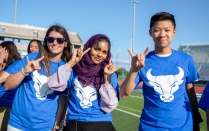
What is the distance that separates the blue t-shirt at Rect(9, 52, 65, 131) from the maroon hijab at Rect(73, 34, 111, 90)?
36 cm

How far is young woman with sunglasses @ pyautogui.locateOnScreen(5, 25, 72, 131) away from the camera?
8.66 ft

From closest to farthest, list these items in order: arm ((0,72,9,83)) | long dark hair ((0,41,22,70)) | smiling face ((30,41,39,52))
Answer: arm ((0,72,9,83))
long dark hair ((0,41,22,70))
smiling face ((30,41,39,52))

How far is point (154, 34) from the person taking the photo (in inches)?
104

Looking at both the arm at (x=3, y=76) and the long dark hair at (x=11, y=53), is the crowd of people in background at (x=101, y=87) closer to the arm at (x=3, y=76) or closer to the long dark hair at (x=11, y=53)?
the arm at (x=3, y=76)

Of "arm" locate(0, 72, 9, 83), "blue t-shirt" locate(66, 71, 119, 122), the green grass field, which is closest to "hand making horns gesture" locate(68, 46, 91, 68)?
"blue t-shirt" locate(66, 71, 119, 122)

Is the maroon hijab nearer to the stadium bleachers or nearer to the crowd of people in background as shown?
the crowd of people in background

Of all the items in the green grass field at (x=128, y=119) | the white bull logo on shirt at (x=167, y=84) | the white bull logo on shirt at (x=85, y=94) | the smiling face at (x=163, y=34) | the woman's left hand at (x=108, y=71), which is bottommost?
the green grass field at (x=128, y=119)

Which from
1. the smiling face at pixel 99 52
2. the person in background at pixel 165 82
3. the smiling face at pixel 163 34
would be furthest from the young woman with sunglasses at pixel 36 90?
the smiling face at pixel 163 34

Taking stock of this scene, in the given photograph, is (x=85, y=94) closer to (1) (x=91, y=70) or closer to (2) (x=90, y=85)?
(2) (x=90, y=85)

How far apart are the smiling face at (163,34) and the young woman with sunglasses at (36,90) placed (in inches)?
46.0

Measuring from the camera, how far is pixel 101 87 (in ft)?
8.66

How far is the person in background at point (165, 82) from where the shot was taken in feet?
8.19

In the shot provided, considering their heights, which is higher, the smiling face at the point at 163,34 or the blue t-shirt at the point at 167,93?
the smiling face at the point at 163,34

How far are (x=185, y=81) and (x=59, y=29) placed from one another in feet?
5.58
